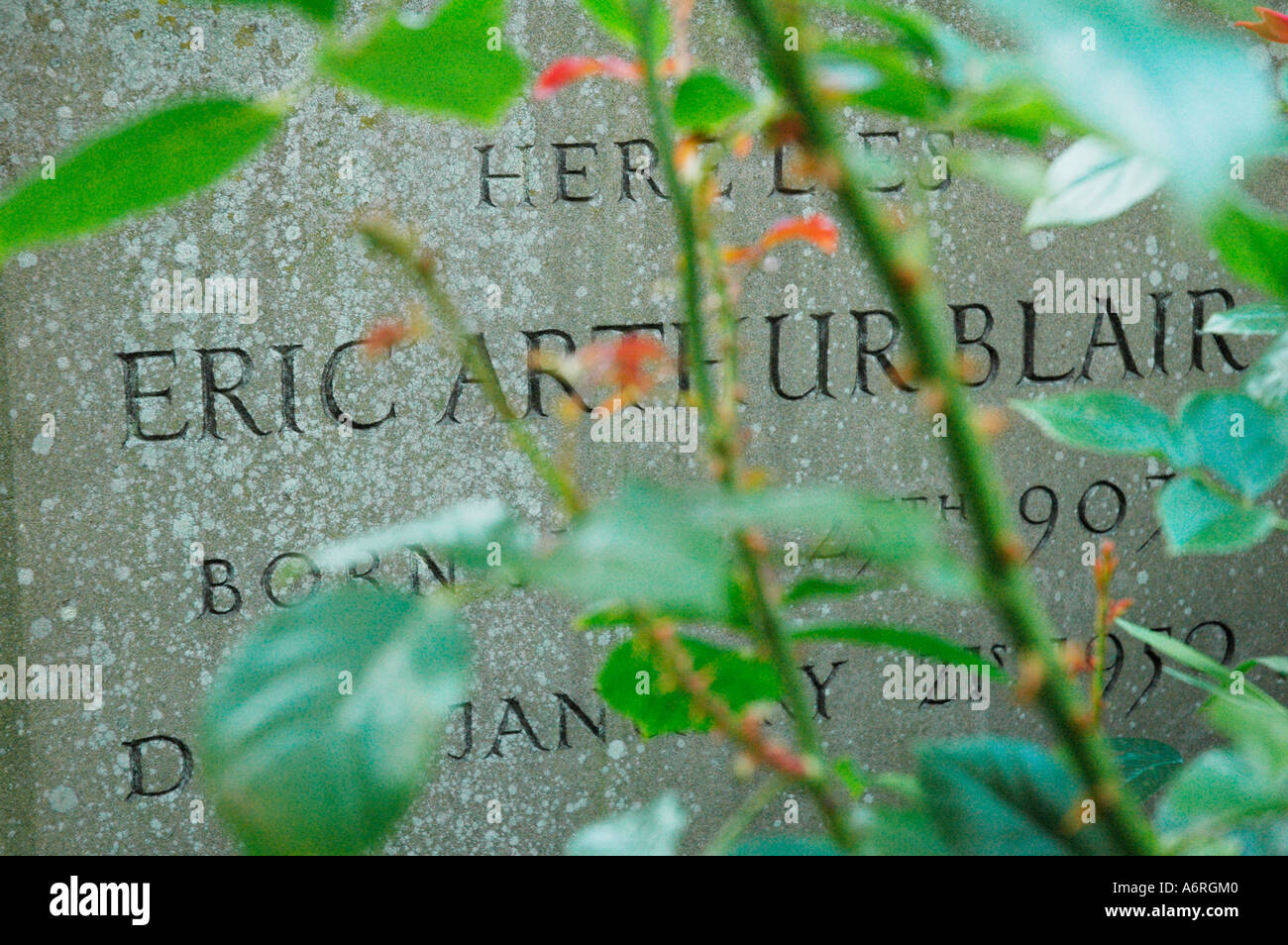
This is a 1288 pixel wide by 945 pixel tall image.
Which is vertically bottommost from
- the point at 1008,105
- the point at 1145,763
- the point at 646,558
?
the point at 1145,763

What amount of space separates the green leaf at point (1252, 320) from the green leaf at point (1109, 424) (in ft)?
0.47

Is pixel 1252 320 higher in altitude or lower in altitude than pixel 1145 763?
higher

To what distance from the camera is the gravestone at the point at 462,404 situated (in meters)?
1.54

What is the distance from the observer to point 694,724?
0.44 meters

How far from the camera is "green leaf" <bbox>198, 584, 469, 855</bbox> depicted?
Result: 0.21 meters

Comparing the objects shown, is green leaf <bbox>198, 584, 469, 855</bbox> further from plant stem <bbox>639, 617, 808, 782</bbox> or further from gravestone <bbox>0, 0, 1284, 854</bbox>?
gravestone <bbox>0, 0, 1284, 854</bbox>

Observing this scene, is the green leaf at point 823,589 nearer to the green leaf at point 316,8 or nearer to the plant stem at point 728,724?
the plant stem at point 728,724

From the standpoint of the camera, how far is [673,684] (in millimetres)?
365

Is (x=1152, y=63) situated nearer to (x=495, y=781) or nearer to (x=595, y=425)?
(x=595, y=425)

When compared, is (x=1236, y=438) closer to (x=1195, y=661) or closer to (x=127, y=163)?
(x=1195, y=661)

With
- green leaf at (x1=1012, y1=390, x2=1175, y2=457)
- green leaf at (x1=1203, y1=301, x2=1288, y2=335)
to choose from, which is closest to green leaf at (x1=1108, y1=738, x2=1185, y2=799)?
green leaf at (x1=1203, y1=301, x2=1288, y2=335)

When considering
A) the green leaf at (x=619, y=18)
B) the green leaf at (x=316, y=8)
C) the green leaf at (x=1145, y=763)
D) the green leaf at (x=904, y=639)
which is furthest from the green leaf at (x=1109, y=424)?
the green leaf at (x=1145, y=763)

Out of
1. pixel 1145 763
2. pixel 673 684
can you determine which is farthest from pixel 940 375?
pixel 1145 763

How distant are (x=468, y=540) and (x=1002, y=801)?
16cm
